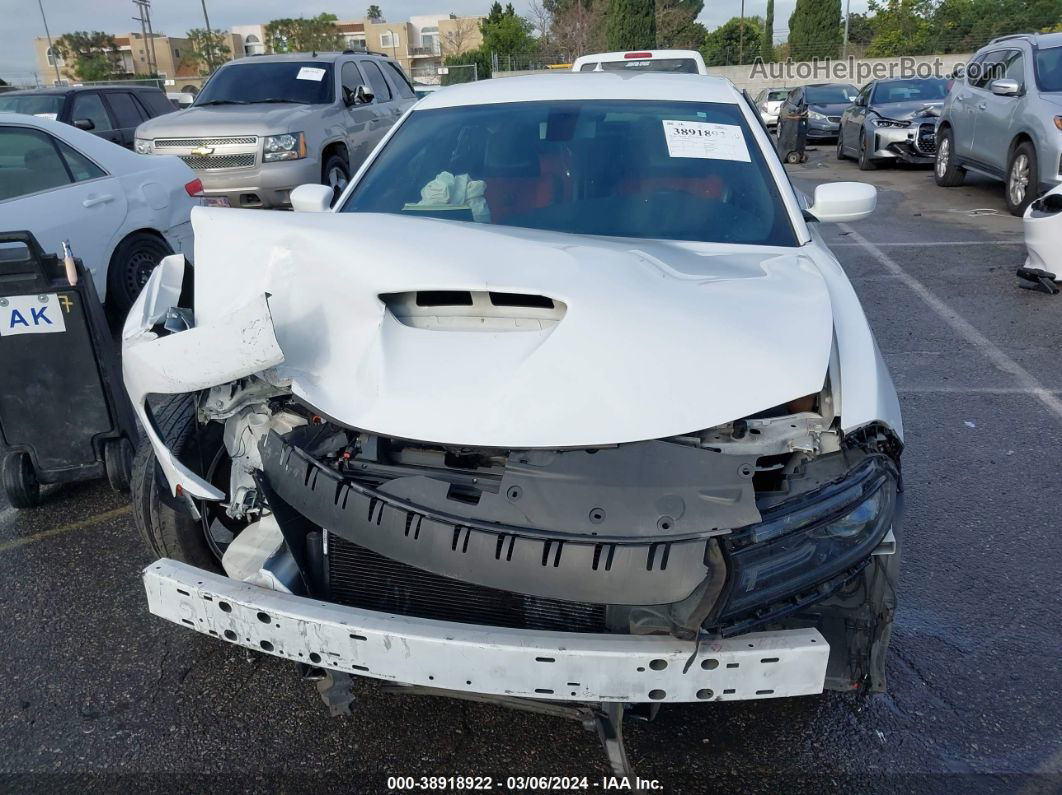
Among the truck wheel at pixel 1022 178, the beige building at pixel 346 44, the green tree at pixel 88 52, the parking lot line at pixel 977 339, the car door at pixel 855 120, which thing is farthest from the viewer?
the beige building at pixel 346 44

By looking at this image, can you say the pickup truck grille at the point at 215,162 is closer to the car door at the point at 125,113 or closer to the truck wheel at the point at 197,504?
the car door at the point at 125,113

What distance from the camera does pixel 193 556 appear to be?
2844 millimetres

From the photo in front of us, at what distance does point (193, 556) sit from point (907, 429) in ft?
11.9

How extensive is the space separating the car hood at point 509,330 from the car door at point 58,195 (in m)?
3.49

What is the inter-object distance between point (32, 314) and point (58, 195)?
8.14 ft

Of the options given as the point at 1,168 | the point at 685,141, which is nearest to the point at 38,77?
the point at 1,168

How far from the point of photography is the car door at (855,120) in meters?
16.0

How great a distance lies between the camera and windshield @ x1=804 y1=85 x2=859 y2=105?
21.6 metres

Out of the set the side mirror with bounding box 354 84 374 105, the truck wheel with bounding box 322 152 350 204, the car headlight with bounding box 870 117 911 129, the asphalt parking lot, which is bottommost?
the asphalt parking lot

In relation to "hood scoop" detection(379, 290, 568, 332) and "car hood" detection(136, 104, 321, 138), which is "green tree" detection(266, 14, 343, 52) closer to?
"car hood" detection(136, 104, 321, 138)

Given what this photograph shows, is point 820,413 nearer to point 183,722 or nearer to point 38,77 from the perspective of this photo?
point 183,722

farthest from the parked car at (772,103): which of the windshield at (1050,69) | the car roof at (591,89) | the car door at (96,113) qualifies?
the car roof at (591,89)

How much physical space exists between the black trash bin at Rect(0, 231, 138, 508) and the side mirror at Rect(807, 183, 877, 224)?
311cm

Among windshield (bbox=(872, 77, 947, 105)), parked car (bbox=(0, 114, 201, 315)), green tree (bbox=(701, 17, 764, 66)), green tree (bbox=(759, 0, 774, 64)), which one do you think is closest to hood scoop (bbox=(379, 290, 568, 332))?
parked car (bbox=(0, 114, 201, 315))
